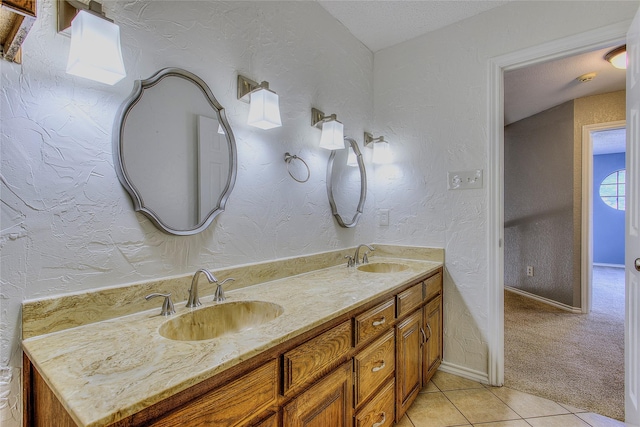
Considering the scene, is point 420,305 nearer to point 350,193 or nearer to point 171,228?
point 350,193

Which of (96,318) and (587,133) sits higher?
(587,133)

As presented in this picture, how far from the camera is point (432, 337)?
1.93 m

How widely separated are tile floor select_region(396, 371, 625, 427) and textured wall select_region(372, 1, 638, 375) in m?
0.20

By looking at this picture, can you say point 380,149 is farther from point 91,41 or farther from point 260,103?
point 91,41

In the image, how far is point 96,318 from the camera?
0.97 m

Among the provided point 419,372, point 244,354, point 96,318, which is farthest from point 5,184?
point 419,372

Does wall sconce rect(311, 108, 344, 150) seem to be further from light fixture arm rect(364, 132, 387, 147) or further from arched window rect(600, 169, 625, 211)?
→ arched window rect(600, 169, 625, 211)

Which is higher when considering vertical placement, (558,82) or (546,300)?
(558,82)

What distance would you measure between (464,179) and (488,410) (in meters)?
1.36

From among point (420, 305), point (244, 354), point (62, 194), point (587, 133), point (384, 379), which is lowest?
point (384, 379)

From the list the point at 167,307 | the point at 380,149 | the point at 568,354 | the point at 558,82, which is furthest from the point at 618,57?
the point at 167,307

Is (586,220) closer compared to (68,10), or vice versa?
(68,10)

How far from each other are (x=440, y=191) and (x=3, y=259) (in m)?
2.18

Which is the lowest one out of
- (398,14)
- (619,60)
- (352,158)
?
(352,158)
